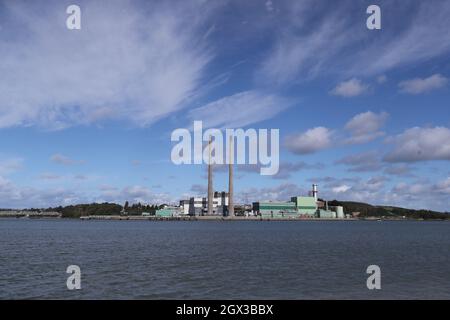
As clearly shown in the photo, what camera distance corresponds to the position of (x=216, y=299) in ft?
91.1

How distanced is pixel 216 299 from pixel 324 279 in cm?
1153

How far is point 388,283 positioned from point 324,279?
16.2 ft
